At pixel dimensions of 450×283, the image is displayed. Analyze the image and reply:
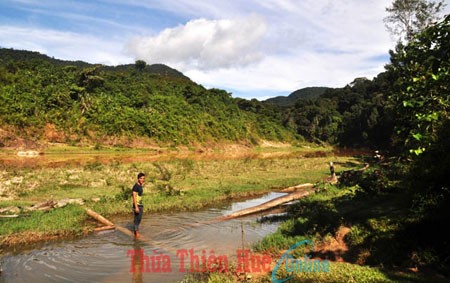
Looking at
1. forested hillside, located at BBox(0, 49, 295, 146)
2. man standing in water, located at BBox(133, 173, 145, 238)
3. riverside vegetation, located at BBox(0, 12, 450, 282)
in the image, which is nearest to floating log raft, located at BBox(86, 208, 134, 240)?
man standing in water, located at BBox(133, 173, 145, 238)

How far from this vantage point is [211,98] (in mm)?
78000

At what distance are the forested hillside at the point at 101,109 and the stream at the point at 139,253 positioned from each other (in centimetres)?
3329

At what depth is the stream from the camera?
7812 mm

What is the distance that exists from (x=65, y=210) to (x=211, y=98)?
66471mm

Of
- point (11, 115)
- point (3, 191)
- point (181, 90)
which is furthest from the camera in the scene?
point (181, 90)

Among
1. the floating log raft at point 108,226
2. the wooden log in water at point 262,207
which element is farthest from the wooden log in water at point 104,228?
the wooden log in water at point 262,207

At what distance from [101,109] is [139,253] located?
44382mm

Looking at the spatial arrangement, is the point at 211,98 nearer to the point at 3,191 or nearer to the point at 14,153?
the point at 14,153

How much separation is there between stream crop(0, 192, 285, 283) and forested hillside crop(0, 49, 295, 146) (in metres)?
33.3

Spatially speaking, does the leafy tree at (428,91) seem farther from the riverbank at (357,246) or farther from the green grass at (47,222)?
the green grass at (47,222)

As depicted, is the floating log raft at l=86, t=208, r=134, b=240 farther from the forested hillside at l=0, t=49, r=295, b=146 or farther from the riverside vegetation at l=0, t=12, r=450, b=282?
the forested hillside at l=0, t=49, r=295, b=146

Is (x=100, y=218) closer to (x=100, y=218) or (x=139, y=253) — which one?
(x=100, y=218)

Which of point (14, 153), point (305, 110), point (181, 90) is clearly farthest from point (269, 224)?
point (305, 110)

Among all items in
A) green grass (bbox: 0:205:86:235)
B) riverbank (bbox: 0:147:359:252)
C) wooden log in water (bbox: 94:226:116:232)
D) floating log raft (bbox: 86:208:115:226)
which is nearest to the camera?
green grass (bbox: 0:205:86:235)
